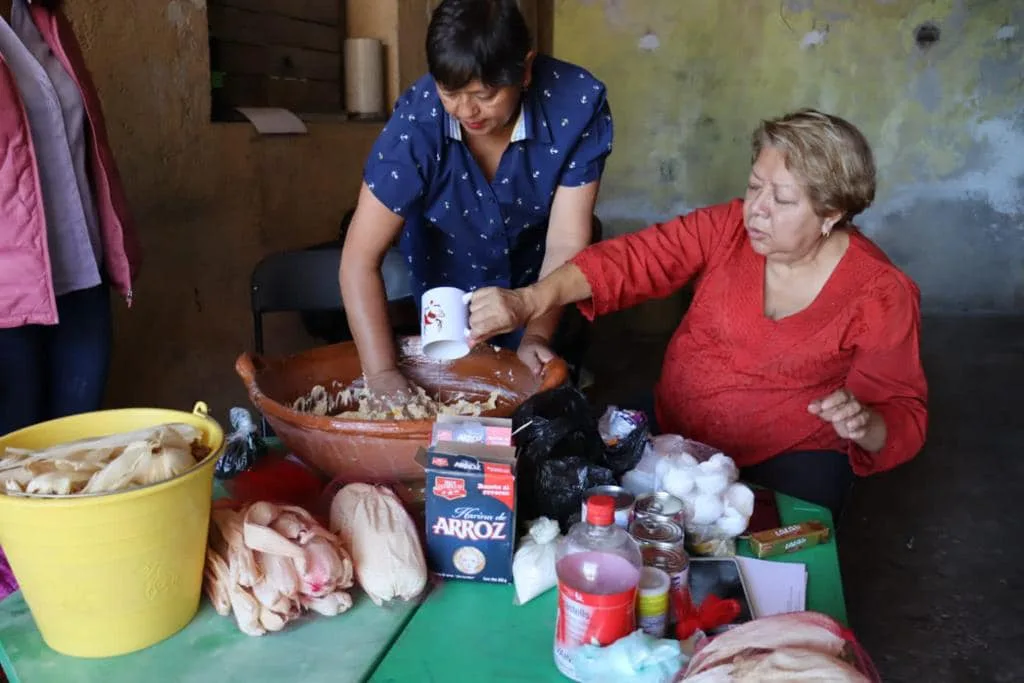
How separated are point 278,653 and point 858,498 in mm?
2906

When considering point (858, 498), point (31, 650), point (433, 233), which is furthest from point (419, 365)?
point (858, 498)

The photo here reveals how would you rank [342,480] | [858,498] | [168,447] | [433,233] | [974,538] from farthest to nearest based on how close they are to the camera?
[858,498] → [974,538] → [433,233] → [342,480] → [168,447]

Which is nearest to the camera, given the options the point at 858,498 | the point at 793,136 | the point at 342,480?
the point at 342,480

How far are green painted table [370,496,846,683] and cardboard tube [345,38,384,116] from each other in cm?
296

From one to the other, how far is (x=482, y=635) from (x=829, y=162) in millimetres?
1156

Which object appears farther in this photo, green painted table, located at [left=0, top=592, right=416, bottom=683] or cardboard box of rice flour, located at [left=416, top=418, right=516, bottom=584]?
cardboard box of rice flour, located at [left=416, top=418, right=516, bottom=584]

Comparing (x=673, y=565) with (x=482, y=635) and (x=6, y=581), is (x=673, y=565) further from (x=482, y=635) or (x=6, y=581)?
(x=6, y=581)

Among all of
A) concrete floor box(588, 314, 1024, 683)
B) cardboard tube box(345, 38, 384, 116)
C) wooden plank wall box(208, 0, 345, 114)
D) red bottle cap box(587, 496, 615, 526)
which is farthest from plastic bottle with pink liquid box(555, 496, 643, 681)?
cardboard tube box(345, 38, 384, 116)

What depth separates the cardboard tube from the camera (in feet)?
12.0

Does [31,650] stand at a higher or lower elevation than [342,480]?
lower

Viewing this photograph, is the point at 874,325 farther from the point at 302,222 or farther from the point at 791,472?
the point at 302,222

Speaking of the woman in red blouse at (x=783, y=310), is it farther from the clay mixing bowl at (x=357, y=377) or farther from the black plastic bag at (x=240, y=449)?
the black plastic bag at (x=240, y=449)

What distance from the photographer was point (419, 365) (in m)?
1.77

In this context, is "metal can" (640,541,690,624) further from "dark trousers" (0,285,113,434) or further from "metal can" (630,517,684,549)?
"dark trousers" (0,285,113,434)
